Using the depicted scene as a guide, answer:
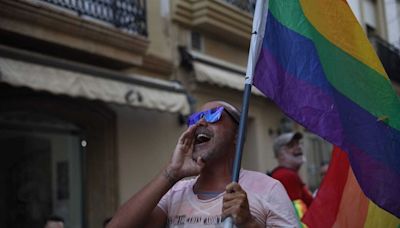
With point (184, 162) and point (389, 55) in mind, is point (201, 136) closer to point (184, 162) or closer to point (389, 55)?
point (184, 162)

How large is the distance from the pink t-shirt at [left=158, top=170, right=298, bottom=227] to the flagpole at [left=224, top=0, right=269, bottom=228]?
0.15 metres

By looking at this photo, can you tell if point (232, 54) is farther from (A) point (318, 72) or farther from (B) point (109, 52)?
(A) point (318, 72)

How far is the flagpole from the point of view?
2.41 m

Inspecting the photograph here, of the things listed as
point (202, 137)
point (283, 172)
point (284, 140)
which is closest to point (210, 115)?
point (202, 137)

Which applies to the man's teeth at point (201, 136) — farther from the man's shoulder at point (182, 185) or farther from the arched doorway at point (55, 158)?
the arched doorway at point (55, 158)

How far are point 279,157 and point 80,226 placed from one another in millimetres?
4335

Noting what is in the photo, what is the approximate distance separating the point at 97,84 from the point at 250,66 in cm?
517

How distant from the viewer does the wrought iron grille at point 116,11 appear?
8127 millimetres

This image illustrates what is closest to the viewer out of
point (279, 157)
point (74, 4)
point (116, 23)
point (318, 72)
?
point (318, 72)

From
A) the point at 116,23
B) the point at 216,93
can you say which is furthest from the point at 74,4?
the point at 216,93

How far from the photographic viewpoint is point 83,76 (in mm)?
7527

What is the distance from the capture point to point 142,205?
8.13ft

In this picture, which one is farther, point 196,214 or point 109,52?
point 109,52

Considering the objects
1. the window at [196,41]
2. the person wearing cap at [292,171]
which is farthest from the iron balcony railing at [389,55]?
the person wearing cap at [292,171]
